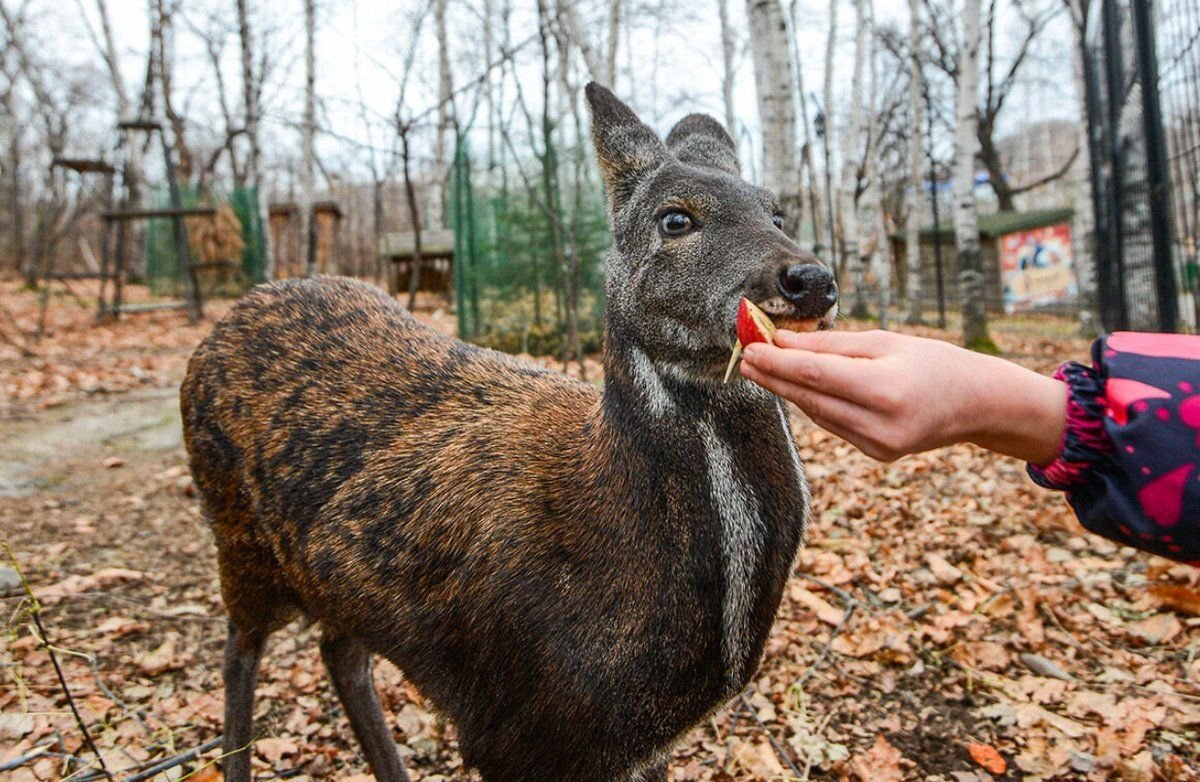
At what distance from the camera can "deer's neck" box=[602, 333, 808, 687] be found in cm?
198

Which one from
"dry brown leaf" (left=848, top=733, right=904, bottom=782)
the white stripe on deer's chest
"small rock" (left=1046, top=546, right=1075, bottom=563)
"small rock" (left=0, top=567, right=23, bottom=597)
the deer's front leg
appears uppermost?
the white stripe on deer's chest

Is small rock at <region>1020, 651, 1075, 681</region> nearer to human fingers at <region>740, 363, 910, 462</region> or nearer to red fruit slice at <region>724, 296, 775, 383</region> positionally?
red fruit slice at <region>724, 296, 775, 383</region>

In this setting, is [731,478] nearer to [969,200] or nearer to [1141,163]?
[1141,163]

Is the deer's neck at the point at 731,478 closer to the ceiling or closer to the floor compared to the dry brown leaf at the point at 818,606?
closer to the ceiling

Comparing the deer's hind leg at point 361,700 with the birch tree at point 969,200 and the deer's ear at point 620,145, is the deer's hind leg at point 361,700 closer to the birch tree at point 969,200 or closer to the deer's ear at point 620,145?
the deer's ear at point 620,145

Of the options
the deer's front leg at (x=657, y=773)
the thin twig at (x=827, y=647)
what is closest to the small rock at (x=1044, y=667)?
the thin twig at (x=827, y=647)

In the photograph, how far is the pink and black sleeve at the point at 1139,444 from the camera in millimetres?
1127

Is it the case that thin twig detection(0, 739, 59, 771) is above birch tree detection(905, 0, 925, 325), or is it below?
below

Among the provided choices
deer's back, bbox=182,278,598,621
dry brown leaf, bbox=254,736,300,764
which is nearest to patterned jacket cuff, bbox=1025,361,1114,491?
deer's back, bbox=182,278,598,621

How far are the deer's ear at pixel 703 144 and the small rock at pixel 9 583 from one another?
372 centimetres

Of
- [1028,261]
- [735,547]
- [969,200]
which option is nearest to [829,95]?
[1028,261]

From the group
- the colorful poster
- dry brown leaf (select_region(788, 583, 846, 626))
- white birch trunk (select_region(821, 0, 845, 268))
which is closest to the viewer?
dry brown leaf (select_region(788, 583, 846, 626))

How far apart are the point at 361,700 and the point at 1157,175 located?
22.7ft

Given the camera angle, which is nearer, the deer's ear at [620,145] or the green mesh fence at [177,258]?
the deer's ear at [620,145]
